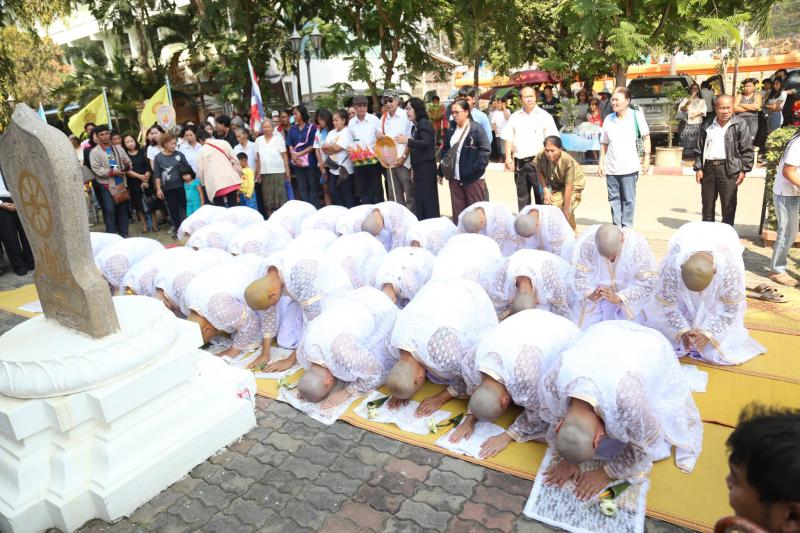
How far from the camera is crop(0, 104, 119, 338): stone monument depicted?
2.87 metres

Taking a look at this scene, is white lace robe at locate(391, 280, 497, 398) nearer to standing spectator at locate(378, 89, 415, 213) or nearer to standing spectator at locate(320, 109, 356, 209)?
standing spectator at locate(378, 89, 415, 213)

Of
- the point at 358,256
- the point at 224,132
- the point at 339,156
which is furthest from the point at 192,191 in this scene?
the point at 358,256

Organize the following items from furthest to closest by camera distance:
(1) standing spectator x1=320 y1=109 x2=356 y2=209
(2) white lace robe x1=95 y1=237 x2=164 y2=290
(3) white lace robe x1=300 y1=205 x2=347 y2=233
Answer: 1. (1) standing spectator x1=320 y1=109 x2=356 y2=209
2. (3) white lace robe x1=300 y1=205 x2=347 y2=233
3. (2) white lace robe x1=95 y1=237 x2=164 y2=290

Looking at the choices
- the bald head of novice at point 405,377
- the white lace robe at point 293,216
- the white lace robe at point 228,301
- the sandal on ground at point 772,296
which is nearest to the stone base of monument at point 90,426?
the white lace robe at point 228,301

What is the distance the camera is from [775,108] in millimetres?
9484

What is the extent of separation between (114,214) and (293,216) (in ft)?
12.2

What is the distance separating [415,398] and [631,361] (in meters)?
1.49

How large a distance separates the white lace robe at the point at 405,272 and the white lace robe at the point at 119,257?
2580mm

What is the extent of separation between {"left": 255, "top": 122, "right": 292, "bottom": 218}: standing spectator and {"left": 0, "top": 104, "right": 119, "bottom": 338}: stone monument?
16.5 ft

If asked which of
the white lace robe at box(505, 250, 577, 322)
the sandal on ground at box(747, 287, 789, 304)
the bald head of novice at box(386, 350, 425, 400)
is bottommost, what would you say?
the sandal on ground at box(747, 287, 789, 304)

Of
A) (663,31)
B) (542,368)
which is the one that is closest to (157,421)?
(542,368)

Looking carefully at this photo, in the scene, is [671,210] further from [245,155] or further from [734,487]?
[734,487]

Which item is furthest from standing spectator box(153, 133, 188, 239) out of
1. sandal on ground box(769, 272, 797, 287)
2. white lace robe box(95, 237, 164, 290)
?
sandal on ground box(769, 272, 797, 287)

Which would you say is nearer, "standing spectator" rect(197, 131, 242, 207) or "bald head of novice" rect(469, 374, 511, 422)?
"bald head of novice" rect(469, 374, 511, 422)
